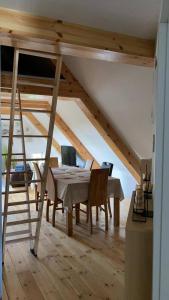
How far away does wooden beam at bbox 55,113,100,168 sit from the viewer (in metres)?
6.84

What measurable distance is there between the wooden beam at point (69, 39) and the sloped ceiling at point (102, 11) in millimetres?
65

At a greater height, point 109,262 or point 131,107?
point 131,107

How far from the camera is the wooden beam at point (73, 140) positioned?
6.84 metres

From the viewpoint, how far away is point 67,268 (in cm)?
296

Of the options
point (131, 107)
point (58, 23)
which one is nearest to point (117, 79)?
point (131, 107)

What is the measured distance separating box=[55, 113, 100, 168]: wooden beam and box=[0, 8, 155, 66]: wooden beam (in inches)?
163

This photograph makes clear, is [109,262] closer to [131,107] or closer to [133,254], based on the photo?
[133,254]

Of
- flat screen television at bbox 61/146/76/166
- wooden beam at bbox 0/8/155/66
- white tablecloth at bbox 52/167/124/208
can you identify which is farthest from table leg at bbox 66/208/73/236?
flat screen television at bbox 61/146/76/166

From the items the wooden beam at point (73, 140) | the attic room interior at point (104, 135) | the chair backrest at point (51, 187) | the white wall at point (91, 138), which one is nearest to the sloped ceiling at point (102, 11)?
the attic room interior at point (104, 135)

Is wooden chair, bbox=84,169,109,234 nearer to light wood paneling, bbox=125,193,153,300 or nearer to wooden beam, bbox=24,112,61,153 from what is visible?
light wood paneling, bbox=125,193,153,300

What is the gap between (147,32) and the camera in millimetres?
2537

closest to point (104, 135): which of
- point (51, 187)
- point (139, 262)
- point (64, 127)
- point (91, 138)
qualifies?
point (91, 138)

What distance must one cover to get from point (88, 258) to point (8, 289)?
105 centimetres

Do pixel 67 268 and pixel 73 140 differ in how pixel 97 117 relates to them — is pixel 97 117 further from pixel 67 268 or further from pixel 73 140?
pixel 67 268
